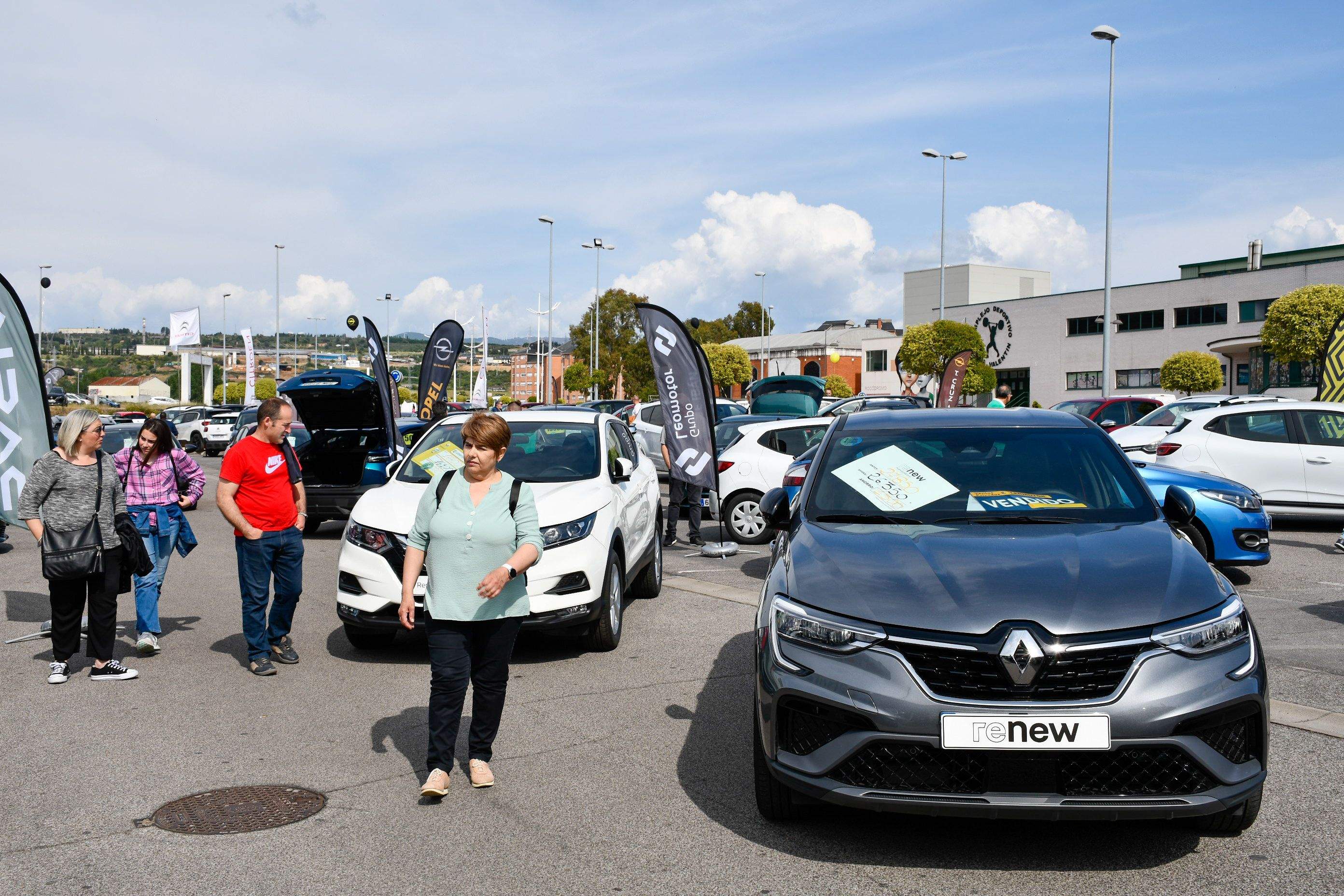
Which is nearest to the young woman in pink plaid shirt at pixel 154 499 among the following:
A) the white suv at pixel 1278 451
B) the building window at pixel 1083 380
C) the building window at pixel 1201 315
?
the white suv at pixel 1278 451

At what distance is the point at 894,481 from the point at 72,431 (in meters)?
5.21

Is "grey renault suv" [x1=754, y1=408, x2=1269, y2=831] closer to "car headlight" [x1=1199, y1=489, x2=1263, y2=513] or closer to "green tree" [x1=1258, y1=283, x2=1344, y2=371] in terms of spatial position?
"car headlight" [x1=1199, y1=489, x2=1263, y2=513]

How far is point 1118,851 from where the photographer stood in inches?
158

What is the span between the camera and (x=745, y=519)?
13.6 m

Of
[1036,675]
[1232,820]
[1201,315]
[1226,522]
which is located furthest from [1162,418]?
[1201,315]

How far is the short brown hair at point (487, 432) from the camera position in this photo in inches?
183

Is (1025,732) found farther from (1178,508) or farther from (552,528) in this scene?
(552,528)

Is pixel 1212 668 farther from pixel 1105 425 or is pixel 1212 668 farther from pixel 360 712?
pixel 1105 425

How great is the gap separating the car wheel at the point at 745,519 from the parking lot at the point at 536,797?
569 cm

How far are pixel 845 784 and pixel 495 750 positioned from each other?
7.31 ft

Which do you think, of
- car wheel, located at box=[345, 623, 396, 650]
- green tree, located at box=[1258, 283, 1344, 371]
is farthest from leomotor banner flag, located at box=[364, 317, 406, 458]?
green tree, located at box=[1258, 283, 1344, 371]

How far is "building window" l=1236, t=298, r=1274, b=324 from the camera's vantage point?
53.1m

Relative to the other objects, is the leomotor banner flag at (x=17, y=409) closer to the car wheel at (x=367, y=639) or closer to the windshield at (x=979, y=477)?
the car wheel at (x=367, y=639)

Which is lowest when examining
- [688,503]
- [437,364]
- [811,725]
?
[688,503]
